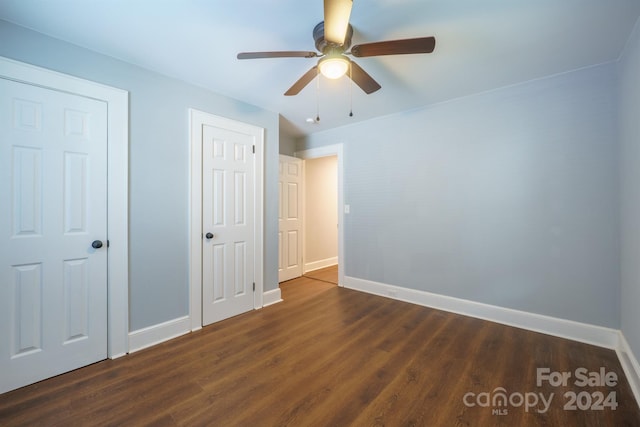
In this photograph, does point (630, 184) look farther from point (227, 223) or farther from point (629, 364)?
point (227, 223)

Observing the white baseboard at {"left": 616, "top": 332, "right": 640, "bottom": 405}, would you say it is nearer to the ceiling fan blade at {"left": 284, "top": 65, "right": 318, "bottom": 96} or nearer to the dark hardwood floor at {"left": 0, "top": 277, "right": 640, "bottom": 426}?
the dark hardwood floor at {"left": 0, "top": 277, "right": 640, "bottom": 426}

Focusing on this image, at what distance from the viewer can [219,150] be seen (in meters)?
2.77

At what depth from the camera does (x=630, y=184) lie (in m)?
1.87

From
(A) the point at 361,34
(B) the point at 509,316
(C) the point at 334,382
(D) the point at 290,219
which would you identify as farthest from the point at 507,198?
(D) the point at 290,219

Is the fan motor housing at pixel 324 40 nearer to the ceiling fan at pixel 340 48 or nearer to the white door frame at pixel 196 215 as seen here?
the ceiling fan at pixel 340 48

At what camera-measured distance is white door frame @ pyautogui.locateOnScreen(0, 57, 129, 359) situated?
2.08 m

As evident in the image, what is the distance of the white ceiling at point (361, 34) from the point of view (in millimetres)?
1567

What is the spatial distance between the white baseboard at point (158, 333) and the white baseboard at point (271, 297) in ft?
2.93

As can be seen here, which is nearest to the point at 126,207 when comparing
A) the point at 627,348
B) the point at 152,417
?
the point at 152,417

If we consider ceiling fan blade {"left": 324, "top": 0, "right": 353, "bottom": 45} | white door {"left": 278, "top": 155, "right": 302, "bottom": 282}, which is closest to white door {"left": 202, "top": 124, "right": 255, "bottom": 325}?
white door {"left": 278, "top": 155, "right": 302, "bottom": 282}

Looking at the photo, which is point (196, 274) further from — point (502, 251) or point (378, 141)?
point (502, 251)

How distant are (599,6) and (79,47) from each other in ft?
11.8

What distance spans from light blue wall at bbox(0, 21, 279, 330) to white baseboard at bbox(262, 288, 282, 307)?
934mm

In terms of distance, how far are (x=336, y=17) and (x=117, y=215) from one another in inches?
87.1
